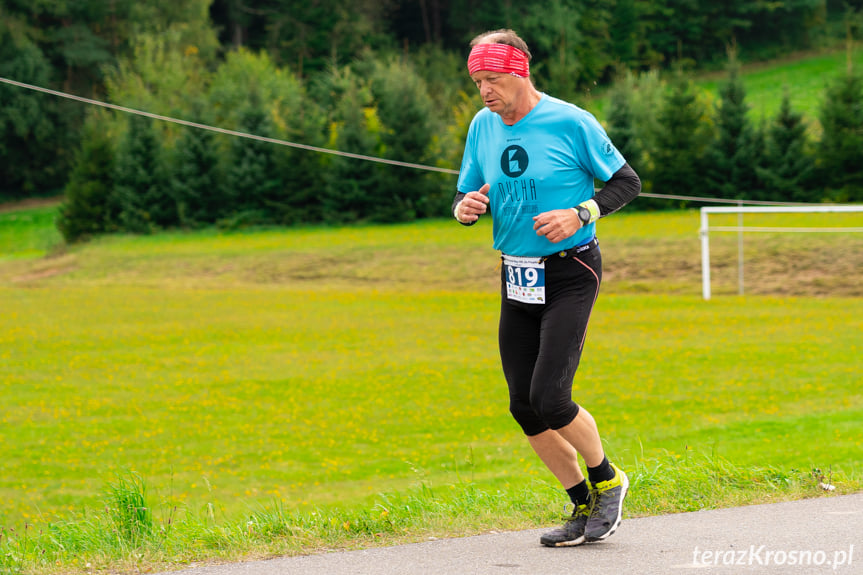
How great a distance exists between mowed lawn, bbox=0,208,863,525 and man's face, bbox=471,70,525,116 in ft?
7.95

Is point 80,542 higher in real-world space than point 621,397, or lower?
higher

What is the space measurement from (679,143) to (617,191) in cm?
4005

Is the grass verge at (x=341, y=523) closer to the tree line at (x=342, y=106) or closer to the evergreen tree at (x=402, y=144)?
the tree line at (x=342, y=106)

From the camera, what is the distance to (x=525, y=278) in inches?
196

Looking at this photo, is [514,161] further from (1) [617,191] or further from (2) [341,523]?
(2) [341,523]

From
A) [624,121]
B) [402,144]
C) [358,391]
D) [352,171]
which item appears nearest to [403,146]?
[402,144]

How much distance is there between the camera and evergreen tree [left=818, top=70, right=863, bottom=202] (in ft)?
135

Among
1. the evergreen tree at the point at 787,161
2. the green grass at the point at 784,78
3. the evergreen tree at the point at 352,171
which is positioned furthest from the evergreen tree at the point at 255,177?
the green grass at the point at 784,78

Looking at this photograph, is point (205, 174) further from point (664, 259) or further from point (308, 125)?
point (664, 259)

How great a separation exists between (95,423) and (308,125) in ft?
123

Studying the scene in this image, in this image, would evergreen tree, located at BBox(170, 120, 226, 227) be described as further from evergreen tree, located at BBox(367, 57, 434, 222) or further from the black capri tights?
the black capri tights

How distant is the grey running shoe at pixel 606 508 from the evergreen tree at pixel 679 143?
39.5 m

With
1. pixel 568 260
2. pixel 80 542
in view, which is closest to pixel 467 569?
pixel 568 260

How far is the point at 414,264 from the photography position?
34000mm
